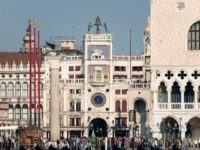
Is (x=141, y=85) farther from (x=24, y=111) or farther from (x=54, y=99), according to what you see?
(x=54, y=99)

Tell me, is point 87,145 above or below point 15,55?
below

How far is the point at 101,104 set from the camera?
10825 cm

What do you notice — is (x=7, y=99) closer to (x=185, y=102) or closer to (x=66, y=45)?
(x=66, y=45)

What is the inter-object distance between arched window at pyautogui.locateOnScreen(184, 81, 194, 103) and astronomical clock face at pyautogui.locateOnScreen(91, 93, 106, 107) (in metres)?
26.2

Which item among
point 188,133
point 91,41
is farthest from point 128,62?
point 188,133

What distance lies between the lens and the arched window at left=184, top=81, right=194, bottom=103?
8231 centimetres

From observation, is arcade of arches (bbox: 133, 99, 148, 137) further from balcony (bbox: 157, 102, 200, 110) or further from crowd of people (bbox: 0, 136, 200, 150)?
crowd of people (bbox: 0, 136, 200, 150)

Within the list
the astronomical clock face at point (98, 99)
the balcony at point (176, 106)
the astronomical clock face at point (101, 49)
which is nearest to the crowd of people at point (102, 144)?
the balcony at point (176, 106)

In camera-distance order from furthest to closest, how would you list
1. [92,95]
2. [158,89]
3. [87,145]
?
1. [92,95]
2. [158,89]
3. [87,145]

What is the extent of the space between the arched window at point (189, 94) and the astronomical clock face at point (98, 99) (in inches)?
1033

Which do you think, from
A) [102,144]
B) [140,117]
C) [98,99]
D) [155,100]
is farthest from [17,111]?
[102,144]

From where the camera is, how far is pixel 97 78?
10781cm

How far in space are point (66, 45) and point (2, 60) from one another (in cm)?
1100

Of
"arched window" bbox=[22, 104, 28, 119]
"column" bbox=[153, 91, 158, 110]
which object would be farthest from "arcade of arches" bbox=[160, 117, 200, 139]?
"arched window" bbox=[22, 104, 28, 119]
